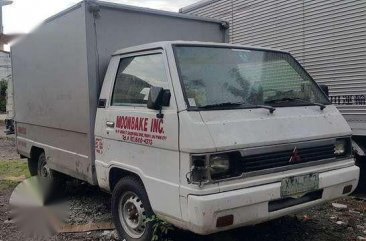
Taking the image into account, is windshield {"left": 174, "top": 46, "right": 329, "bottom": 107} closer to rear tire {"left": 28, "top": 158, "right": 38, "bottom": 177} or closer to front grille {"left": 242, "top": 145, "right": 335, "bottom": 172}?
front grille {"left": 242, "top": 145, "right": 335, "bottom": 172}

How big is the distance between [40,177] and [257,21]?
4150mm

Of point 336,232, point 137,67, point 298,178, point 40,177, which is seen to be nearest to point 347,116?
point 336,232

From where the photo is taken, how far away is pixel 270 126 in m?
3.65

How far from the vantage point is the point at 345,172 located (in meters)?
4.06

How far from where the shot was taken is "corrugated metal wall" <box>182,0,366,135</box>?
5.32 m

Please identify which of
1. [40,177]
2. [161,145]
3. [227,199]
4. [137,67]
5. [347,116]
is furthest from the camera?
[40,177]

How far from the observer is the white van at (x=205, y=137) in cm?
334

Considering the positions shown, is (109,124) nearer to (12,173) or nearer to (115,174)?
(115,174)

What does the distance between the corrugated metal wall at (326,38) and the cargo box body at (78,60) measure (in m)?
1.00

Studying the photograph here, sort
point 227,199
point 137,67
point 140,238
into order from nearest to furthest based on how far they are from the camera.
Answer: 1. point 227,199
2. point 140,238
3. point 137,67

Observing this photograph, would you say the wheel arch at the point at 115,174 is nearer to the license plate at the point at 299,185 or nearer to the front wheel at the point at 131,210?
the front wheel at the point at 131,210

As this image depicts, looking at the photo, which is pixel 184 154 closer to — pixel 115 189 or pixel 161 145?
pixel 161 145

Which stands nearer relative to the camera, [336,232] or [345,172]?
[345,172]

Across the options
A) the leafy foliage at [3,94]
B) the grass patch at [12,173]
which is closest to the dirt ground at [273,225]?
the grass patch at [12,173]
